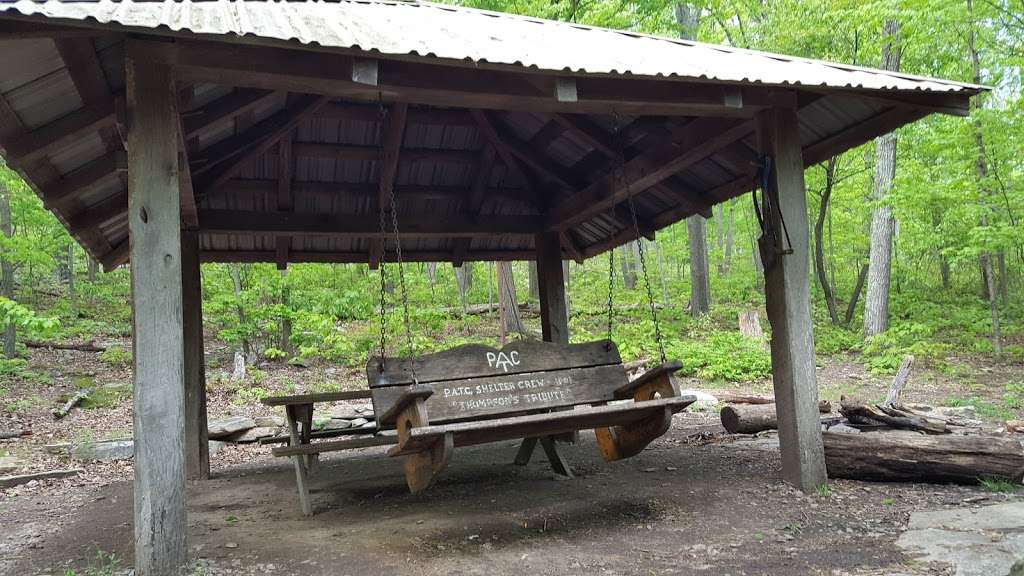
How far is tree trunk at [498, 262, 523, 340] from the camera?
13953 mm

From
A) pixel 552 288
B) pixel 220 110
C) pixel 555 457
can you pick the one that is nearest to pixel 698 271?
pixel 552 288

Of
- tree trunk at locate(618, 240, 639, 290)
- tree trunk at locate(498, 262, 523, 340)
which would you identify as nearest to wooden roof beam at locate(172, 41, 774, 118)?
tree trunk at locate(498, 262, 523, 340)

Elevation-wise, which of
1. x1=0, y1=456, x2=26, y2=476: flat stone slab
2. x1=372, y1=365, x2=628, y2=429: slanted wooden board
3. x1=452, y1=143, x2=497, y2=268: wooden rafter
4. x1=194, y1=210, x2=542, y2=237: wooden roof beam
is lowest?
x1=0, y1=456, x2=26, y2=476: flat stone slab

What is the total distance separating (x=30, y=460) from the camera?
7.99m

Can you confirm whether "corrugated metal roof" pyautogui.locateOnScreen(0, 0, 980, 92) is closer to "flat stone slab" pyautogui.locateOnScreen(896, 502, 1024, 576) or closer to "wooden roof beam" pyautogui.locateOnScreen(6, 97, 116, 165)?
"wooden roof beam" pyautogui.locateOnScreen(6, 97, 116, 165)

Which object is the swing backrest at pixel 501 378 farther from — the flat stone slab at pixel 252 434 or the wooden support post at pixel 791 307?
the flat stone slab at pixel 252 434

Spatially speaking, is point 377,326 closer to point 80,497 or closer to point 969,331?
point 80,497

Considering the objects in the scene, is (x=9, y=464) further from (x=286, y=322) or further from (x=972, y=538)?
(x=972, y=538)

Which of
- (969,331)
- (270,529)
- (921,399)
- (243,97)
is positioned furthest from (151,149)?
(969,331)

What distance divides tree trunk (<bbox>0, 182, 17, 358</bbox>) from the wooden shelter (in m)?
6.96

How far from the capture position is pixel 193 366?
7.29m

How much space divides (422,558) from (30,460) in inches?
251

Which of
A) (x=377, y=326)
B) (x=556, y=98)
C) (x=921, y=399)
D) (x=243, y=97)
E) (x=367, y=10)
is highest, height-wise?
(x=367, y=10)

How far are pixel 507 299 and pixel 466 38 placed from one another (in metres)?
11.4
